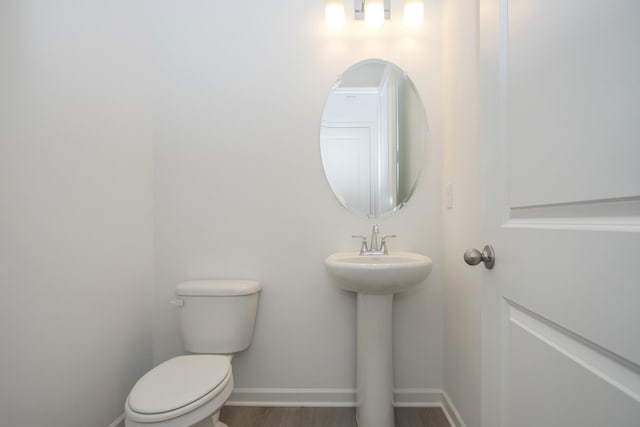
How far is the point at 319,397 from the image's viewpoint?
163cm

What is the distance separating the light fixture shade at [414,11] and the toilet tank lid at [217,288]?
1.52m

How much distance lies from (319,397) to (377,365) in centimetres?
45

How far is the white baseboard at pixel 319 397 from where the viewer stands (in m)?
1.62

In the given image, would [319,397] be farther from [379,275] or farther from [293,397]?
[379,275]

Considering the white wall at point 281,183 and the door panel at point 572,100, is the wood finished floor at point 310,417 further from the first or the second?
the door panel at point 572,100

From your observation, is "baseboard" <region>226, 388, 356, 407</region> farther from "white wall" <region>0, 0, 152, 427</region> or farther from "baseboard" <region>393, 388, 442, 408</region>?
"white wall" <region>0, 0, 152, 427</region>

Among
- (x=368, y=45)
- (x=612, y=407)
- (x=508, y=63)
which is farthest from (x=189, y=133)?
(x=612, y=407)

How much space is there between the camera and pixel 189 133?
1685 mm

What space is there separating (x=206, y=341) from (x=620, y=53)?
1.65 meters

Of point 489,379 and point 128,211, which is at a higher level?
point 128,211

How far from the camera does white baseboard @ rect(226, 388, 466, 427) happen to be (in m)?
1.62

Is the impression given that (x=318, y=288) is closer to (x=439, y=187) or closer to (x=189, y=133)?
(x=439, y=187)

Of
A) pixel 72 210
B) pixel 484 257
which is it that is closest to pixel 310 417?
pixel 484 257

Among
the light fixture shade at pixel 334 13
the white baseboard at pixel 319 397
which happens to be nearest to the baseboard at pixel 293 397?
the white baseboard at pixel 319 397
